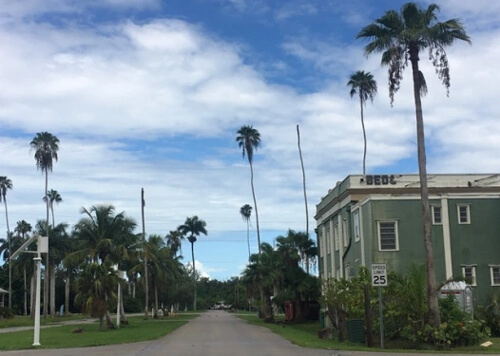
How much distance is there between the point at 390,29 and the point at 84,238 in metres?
26.3

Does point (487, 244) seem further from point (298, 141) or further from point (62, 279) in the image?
point (62, 279)

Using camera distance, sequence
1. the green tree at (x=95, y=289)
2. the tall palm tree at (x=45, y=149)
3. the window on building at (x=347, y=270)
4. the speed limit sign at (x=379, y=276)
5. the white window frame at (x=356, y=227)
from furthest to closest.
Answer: the tall palm tree at (x=45, y=149)
the window on building at (x=347, y=270)
the white window frame at (x=356, y=227)
the green tree at (x=95, y=289)
the speed limit sign at (x=379, y=276)

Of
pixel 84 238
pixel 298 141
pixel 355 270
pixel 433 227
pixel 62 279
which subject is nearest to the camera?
pixel 433 227

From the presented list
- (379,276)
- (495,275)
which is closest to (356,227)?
(495,275)

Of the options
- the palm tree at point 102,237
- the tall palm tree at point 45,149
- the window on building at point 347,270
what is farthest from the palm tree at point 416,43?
the tall palm tree at point 45,149

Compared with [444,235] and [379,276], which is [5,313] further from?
[379,276]

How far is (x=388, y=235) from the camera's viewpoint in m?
35.7

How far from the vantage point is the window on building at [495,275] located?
34.9 meters

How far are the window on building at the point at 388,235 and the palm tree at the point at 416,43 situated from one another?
11.0 meters

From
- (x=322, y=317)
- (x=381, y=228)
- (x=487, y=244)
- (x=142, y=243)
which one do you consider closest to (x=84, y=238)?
(x=142, y=243)

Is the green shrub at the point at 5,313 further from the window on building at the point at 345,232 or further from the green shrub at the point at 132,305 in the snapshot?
the window on building at the point at 345,232

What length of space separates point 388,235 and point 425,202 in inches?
452

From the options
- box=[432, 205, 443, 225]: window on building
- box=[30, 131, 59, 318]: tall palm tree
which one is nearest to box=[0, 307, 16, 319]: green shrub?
box=[30, 131, 59, 318]: tall palm tree

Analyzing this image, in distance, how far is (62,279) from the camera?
9419cm
